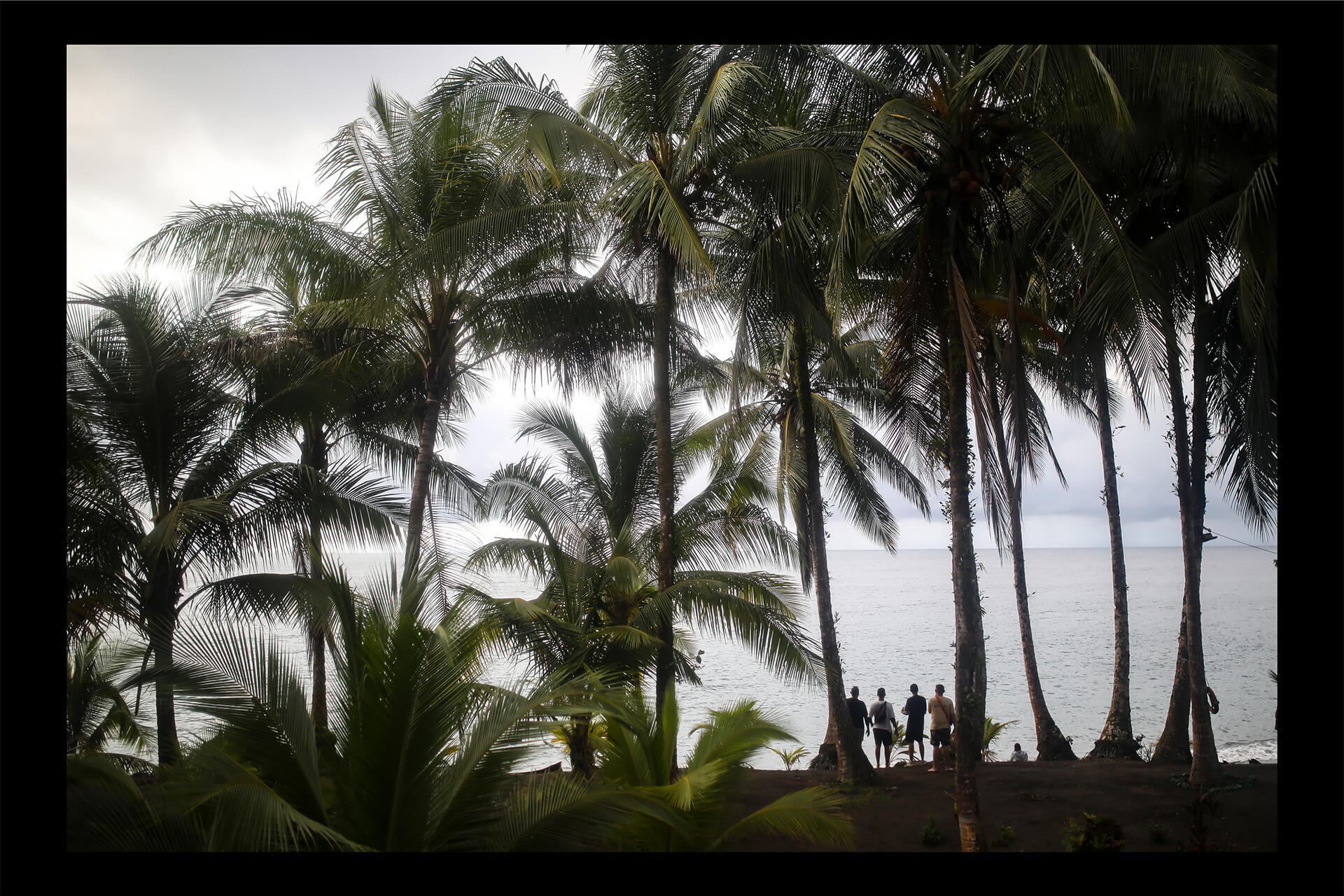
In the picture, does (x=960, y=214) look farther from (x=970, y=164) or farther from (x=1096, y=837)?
(x=1096, y=837)

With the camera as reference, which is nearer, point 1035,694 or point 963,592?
point 963,592

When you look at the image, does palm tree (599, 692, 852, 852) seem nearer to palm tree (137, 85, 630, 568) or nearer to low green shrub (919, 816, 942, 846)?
low green shrub (919, 816, 942, 846)

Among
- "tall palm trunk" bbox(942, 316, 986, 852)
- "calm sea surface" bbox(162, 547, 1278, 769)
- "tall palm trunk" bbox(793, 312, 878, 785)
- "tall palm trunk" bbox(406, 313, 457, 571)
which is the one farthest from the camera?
"calm sea surface" bbox(162, 547, 1278, 769)

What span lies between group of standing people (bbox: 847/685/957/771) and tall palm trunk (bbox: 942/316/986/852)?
3.18m

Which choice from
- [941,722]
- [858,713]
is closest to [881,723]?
[858,713]

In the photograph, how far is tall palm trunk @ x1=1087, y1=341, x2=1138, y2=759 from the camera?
1155 cm

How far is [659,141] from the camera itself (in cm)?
888

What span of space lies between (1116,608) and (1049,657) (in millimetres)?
28736

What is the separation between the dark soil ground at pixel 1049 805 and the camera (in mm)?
7641

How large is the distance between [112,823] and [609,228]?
25.7ft

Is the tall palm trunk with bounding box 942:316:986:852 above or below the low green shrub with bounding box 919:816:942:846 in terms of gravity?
above

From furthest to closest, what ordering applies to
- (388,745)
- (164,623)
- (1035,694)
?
(1035,694), (164,623), (388,745)

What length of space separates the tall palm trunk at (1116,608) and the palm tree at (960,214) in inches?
192

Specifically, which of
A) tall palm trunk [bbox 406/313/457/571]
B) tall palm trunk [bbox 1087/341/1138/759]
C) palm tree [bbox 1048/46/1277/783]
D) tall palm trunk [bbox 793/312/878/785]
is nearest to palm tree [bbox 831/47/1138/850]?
palm tree [bbox 1048/46/1277/783]
